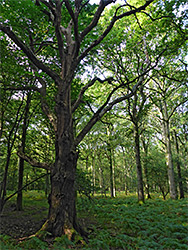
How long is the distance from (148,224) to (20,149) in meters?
5.72

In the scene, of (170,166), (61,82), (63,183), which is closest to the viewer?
(63,183)

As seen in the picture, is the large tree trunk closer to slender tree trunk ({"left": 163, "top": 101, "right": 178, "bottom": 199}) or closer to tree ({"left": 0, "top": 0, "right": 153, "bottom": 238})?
tree ({"left": 0, "top": 0, "right": 153, "bottom": 238})

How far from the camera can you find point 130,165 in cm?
3984

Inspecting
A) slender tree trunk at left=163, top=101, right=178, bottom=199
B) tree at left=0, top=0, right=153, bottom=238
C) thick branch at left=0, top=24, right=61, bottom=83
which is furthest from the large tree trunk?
slender tree trunk at left=163, top=101, right=178, bottom=199

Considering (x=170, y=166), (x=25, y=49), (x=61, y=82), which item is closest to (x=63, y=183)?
(x=61, y=82)

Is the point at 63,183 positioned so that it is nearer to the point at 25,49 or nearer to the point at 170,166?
the point at 25,49

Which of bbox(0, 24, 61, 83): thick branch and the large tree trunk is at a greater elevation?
bbox(0, 24, 61, 83): thick branch

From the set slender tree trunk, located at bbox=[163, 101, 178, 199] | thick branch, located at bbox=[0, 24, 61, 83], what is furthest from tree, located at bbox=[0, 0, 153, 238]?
slender tree trunk, located at bbox=[163, 101, 178, 199]

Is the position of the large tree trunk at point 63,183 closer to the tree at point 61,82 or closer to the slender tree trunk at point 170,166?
the tree at point 61,82

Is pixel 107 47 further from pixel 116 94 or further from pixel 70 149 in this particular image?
pixel 70 149

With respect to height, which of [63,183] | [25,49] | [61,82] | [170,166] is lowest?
[63,183]

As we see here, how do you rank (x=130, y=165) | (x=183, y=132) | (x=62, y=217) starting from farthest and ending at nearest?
(x=130, y=165), (x=183, y=132), (x=62, y=217)

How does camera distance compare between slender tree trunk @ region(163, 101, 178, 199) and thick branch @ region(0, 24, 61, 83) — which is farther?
slender tree trunk @ region(163, 101, 178, 199)

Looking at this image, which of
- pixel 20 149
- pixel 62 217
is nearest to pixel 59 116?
pixel 20 149
